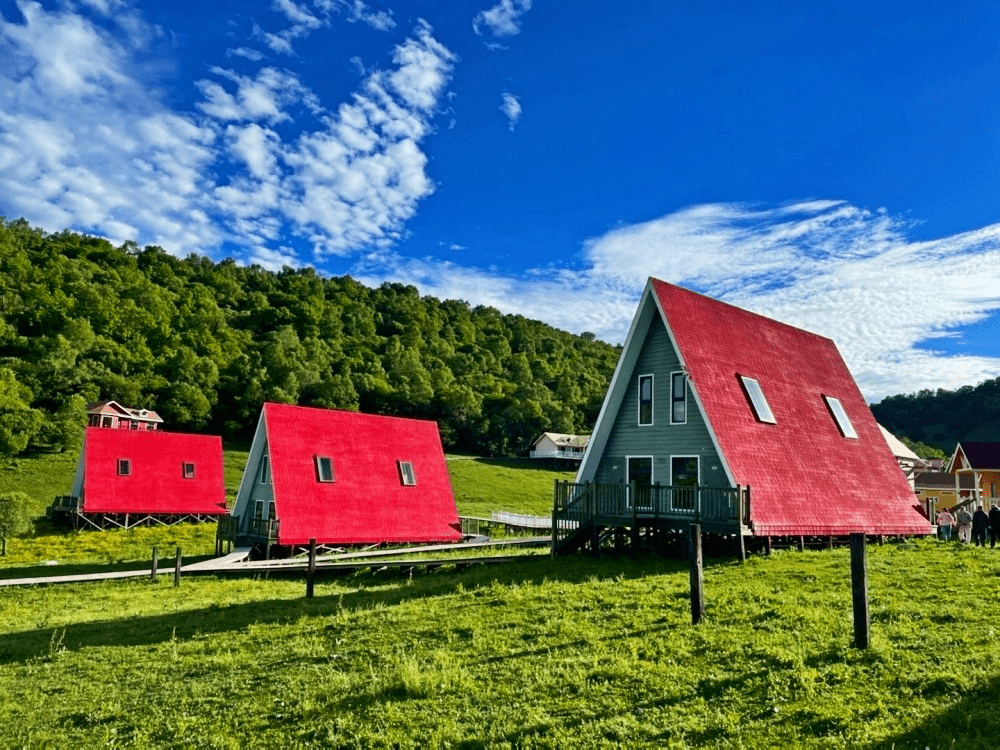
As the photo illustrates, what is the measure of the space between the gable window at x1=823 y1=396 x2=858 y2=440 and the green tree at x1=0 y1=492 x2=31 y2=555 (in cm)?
3908

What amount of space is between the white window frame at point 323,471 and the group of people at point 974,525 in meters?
25.0

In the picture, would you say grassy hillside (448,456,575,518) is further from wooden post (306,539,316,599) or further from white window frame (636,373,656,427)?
wooden post (306,539,316,599)

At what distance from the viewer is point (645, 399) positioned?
23.4 m

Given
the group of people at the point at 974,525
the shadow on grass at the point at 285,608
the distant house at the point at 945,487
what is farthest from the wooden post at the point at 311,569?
the distant house at the point at 945,487

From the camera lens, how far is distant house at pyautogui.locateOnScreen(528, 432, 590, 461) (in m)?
107

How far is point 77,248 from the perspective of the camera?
116 metres

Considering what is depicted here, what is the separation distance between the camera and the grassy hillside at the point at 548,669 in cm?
738

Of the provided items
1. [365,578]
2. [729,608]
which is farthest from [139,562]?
[729,608]

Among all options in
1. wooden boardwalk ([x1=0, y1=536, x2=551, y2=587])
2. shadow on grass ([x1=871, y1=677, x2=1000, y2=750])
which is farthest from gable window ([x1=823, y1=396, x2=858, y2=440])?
shadow on grass ([x1=871, y1=677, x2=1000, y2=750])

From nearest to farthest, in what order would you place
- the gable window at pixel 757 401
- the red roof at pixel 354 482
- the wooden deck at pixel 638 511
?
the wooden deck at pixel 638 511
the gable window at pixel 757 401
the red roof at pixel 354 482

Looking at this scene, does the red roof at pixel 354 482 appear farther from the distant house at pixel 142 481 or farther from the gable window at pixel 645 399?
the distant house at pixel 142 481

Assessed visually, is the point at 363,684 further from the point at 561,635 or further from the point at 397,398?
the point at 397,398

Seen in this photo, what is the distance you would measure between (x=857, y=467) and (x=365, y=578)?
18071 millimetres

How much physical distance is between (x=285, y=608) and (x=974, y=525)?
71.2ft
